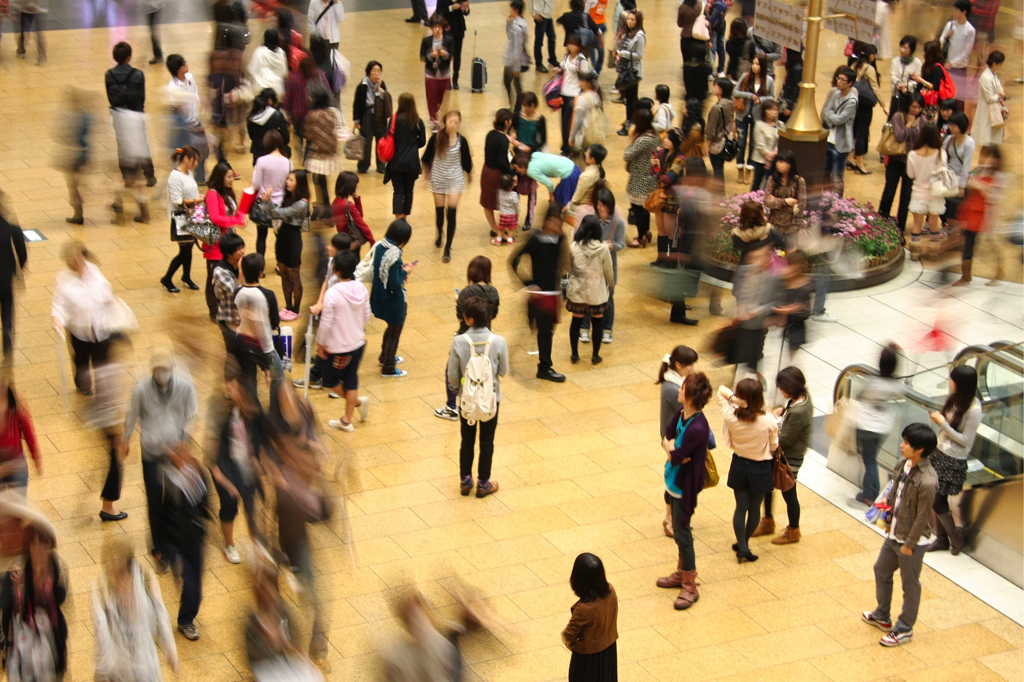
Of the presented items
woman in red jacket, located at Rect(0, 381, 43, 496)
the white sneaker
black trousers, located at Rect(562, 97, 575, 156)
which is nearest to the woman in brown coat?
woman in red jacket, located at Rect(0, 381, 43, 496)

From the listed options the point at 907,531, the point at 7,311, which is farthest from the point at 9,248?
the point at 907,531

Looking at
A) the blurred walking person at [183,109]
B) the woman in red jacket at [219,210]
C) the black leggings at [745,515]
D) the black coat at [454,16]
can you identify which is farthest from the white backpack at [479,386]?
the black coat at [454,16]

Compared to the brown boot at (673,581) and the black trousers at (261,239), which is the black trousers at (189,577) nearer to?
the brown boot at (673,581)

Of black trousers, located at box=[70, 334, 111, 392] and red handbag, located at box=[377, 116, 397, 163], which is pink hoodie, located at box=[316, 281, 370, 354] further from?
red handbag, located at box=[377, 116, 397, 163]

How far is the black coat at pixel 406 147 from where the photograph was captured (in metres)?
12.6

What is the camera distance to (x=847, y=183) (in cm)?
1577

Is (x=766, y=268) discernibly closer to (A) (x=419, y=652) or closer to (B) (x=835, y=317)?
(B) (x=835, y=317)

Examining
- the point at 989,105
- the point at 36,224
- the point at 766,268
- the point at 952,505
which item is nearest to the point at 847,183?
the point at 989,105

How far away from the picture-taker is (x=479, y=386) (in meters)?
8.35

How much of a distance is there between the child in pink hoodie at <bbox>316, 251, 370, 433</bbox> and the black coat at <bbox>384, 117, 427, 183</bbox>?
11.2ft

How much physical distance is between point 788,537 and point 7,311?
6661 mm

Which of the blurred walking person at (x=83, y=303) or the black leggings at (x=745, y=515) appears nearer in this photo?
the black leggings at (x=745, y=515)

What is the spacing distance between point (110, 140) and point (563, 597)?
10.5 meters

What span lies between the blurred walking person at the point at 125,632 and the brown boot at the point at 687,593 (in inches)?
139
